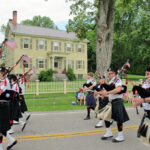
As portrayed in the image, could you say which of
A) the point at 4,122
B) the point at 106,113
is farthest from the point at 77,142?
the point at 4,122

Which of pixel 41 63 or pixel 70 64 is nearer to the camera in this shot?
pixel 41 63

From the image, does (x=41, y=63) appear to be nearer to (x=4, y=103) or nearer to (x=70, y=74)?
(x=70, y=74)

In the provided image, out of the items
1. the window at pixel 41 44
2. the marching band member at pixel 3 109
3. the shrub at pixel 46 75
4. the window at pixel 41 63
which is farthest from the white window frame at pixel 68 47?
the marching band member at pixel 3 109

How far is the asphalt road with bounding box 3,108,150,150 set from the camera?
203 inches

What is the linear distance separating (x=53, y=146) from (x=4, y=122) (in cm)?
143

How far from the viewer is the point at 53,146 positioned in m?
5.14

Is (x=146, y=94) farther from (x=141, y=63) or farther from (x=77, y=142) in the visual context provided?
(x=141, y=63)

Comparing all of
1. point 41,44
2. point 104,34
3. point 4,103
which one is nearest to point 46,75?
point 41,44

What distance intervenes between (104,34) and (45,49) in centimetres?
2233

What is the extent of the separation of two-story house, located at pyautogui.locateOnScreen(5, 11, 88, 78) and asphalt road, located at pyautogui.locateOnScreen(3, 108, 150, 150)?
25092 millimetres

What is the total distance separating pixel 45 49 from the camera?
34312 mm

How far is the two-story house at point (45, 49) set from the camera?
105ft

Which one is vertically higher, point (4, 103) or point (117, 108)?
point (4, 103)

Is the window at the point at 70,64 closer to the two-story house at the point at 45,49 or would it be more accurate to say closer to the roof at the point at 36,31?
the two-story house at the point at 45,49
